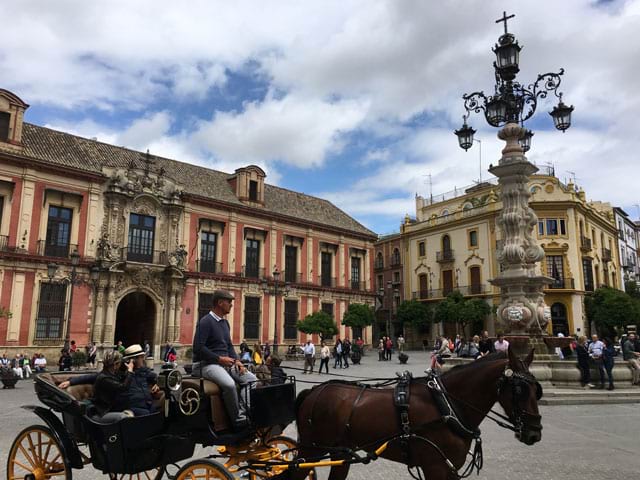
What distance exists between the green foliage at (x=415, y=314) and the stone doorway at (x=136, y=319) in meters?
22.9

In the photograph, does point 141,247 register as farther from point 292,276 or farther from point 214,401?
point 214,401

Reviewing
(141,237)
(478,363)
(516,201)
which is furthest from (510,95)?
(141,237)

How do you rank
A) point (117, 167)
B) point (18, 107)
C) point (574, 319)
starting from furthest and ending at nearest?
point (574, 319), point (117, 167), point (18, 107)

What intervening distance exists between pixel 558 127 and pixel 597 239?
119 feet

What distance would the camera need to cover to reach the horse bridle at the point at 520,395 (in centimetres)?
414

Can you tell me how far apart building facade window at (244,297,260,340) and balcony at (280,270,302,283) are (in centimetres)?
291

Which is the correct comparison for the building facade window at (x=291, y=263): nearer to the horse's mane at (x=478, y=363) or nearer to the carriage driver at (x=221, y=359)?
the carriage driver at (x=221, y=359)

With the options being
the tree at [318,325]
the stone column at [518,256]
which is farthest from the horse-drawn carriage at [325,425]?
the tree at [318,325]

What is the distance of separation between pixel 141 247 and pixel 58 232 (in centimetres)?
439

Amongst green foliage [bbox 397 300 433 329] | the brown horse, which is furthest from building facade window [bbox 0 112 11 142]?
green foliage [bbox 397 300 433 329]

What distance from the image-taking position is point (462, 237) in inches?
1758

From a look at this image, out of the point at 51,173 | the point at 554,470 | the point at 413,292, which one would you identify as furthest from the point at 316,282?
the point at 554,470

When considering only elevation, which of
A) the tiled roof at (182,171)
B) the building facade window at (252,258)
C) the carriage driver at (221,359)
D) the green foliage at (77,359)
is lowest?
the green foliage at (77,359)

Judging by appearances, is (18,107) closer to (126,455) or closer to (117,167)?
(117,167)
